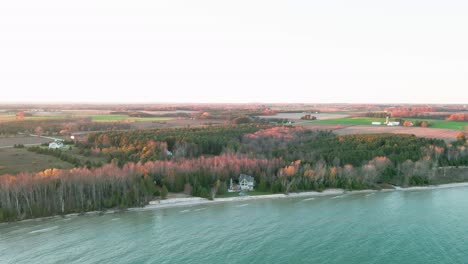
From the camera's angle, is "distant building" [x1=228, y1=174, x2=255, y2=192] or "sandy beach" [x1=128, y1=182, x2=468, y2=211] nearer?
"sandy beach" [x1=128, y1=182, x2=468, y2=211]

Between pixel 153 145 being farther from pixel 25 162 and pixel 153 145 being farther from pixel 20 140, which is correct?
pixel 20 140

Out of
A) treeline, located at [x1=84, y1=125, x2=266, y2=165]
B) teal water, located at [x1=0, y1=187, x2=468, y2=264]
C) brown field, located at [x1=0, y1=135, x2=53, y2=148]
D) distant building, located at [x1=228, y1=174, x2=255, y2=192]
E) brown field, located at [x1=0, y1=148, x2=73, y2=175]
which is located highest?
treeline, located at [x1=84, y1=125, x2=266, y2=165]

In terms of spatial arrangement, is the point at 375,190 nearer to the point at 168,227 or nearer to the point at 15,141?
the point at 168,227

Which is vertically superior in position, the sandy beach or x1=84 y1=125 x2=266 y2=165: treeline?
x1=84 y1=125 x2=266 y2=165: treeline

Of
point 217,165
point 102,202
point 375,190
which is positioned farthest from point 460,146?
point 102,202

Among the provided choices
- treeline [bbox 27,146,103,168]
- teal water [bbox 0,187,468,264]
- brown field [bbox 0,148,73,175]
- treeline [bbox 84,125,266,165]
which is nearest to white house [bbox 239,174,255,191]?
teal water [bbox 0,187,468,264]

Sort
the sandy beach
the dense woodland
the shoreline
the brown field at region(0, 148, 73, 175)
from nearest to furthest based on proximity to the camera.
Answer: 1. the dense woodland
2. the shoreline
3. the sandy beach
4. the brown field at region(0, 148, 73, 175)

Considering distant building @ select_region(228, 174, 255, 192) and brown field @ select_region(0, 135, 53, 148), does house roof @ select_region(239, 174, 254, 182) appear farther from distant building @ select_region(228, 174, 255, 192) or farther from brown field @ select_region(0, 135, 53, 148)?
brown field @ select_region(0, 135, 53, 148)
